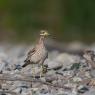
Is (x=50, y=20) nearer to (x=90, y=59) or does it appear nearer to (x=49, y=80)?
(x=90, y=59)

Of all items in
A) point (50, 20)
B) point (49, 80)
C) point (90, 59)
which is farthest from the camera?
point (50, 20)

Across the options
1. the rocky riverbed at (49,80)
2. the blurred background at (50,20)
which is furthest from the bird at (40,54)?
the blurred background at (50,20)

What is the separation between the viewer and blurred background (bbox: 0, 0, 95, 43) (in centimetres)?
2477

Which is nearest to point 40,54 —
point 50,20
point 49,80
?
point 49,80

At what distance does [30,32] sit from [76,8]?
1.85 metres

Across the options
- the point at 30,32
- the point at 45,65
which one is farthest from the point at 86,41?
the point at 45,65

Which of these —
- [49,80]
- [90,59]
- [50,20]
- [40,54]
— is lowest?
[49,80]

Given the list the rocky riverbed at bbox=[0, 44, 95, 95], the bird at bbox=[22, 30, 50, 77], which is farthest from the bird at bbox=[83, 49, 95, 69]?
the bird at bbox=[22, 30, 50, 77]

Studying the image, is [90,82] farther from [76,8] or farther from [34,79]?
[76,8]

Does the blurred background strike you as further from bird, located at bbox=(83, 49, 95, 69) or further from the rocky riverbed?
the rocky riverbed

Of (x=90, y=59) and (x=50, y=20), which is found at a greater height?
(x=50, y=20)

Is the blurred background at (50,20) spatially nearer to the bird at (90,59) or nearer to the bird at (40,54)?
the bird at (90,59)

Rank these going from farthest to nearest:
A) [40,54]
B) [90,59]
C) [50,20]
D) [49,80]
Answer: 1. [50,20]
2. [90,59]
3. [40,54]
4. [49,80]

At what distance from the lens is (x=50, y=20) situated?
84.3 feet
